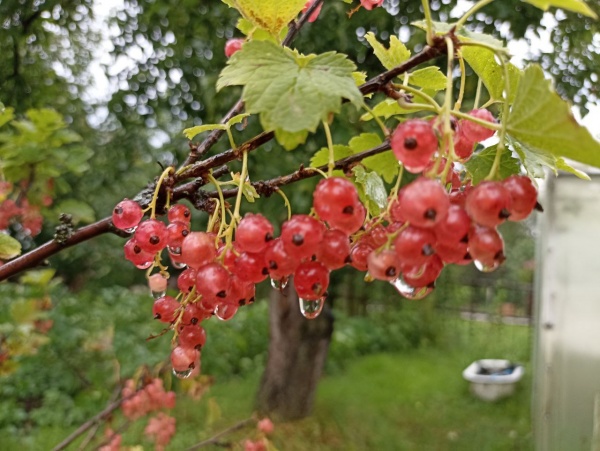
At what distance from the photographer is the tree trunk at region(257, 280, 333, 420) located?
14.9 feet

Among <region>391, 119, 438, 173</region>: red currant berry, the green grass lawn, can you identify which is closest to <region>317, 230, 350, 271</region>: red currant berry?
<region>391, 119, 438, 173</region>: red currant berry

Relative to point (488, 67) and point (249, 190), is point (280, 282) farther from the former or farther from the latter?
point (488, 67)

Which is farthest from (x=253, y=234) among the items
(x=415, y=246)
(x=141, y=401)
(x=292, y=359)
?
(x=292, y=359)

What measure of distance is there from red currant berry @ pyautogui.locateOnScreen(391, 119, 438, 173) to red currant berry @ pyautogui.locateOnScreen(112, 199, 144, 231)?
36 centimetres

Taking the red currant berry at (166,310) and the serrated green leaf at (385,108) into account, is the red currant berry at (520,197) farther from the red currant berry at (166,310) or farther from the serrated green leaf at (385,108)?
the red currant berry at (166,310)

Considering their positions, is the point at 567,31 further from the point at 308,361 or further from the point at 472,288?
the point at 472,288

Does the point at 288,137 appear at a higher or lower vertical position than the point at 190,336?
higher

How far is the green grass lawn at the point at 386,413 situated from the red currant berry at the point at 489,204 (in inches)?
131

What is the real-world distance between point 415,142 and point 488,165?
21 cm

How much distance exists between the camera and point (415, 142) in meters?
0.47

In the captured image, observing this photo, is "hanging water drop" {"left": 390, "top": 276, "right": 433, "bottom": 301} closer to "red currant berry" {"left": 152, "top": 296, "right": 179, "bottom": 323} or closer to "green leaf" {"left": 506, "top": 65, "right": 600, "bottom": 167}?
"green leaf" {"left": 506, "top": 65, "right": 600, "bottom": 167}

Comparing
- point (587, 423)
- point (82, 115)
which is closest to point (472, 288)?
point (587, 423)

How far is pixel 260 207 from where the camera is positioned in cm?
300

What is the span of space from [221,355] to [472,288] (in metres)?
5.13
